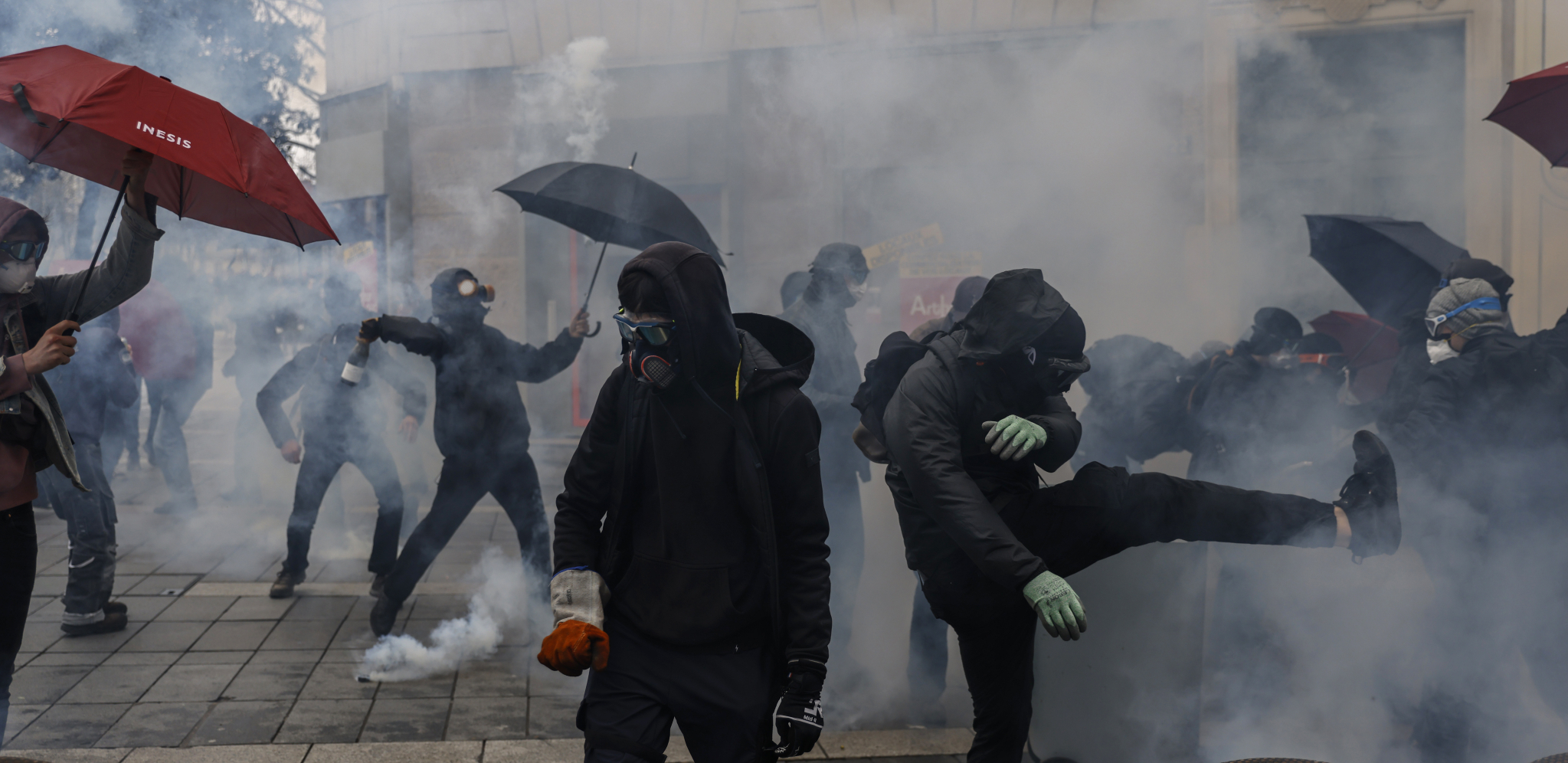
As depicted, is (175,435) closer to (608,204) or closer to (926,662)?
(608,204)

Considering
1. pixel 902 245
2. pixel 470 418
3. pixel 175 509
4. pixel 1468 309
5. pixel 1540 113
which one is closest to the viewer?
pixel 1468 309

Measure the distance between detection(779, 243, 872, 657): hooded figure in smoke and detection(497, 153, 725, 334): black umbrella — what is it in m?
0.50

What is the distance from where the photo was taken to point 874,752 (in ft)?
10.7

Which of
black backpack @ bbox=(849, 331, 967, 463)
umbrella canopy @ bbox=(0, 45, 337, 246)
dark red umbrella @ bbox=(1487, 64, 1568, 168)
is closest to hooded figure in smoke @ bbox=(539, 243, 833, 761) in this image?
black backpack @ bbox=(849, 331, 967, 463)

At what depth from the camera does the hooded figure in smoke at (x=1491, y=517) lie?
3.08 meters

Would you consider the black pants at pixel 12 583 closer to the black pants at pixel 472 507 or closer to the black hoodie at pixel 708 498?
the black hoodie at pixel 708 498

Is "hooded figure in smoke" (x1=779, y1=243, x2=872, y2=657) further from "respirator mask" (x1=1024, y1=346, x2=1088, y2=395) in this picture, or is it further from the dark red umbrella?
the dark red umbrella

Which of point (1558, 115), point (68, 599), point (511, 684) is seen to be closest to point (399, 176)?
point (68, 599)

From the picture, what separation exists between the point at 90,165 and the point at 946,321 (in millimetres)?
2734

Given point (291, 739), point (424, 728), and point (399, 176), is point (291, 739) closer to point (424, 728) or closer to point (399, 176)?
point (424, 728)

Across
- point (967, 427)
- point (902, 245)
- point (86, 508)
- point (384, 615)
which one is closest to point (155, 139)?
point (967, 427)

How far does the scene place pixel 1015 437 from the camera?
2395mm

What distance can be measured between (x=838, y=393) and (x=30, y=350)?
290 cm

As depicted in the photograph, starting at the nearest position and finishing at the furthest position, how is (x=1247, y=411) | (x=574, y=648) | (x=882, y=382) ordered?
(x=574, y=648) → (x=882, y=382) → (x=1247, y=411)
